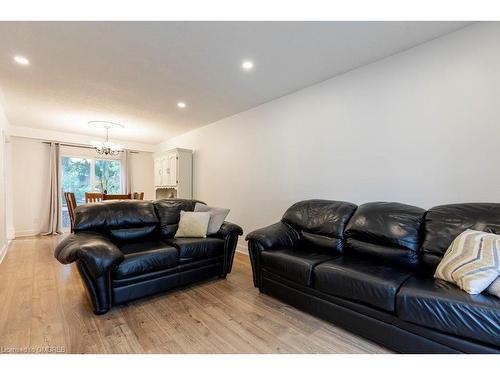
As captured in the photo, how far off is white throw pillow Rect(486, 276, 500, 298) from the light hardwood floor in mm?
739

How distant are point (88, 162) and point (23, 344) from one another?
18.2ft

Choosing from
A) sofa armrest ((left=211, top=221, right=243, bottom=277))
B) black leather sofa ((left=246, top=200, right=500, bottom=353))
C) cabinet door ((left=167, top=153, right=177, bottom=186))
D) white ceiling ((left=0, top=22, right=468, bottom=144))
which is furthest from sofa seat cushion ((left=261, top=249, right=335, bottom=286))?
cabinet door ((left=167, top=153, right=177, bottom=186))

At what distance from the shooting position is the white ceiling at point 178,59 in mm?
1957

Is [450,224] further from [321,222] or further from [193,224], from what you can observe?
[193,224]

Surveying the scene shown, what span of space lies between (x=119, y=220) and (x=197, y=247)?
1.07 m

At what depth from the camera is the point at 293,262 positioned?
2064 mm

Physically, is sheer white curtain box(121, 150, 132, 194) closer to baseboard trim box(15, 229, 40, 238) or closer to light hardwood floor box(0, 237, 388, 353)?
baseboard trim box(15, 229, 40, 238)

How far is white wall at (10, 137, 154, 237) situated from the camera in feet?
16.6

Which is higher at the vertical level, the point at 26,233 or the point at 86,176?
the point at 86,176

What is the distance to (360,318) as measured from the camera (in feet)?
5.41

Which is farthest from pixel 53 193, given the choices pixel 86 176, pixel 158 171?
pixel 158 171
